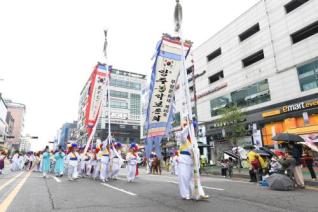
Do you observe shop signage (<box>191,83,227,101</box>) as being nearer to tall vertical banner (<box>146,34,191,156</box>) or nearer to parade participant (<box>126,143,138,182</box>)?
tall vertical banner (<box>146,34,191,156</box>)

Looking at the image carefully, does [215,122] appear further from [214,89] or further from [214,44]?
[214,44]

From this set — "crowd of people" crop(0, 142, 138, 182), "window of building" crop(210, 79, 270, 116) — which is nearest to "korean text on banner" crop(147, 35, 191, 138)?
"crowd of people" crop(0, 142, 138, 182)

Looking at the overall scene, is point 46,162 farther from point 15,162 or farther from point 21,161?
point 21,161

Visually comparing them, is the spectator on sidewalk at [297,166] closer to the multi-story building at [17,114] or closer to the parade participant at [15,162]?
the parade participant at [15,162]

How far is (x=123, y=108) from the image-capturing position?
70875mm

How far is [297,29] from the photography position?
21703 millimetres

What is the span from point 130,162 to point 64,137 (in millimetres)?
112792

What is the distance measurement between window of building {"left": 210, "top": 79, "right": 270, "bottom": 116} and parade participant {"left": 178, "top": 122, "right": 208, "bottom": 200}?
65.7 ft

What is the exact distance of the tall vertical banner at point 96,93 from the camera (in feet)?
51.9

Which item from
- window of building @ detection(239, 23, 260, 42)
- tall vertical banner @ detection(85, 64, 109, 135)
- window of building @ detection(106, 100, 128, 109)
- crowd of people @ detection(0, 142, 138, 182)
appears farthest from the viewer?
window of building @ detection(106, 100, 128, 109)

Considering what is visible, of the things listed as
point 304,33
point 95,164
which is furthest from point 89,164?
point 304,33

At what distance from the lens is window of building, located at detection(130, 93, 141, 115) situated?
72331 millimetres

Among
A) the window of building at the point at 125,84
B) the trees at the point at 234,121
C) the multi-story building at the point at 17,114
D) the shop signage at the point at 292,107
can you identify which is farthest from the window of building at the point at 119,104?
the multi-story building at the point at 17,114

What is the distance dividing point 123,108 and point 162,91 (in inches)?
2405
